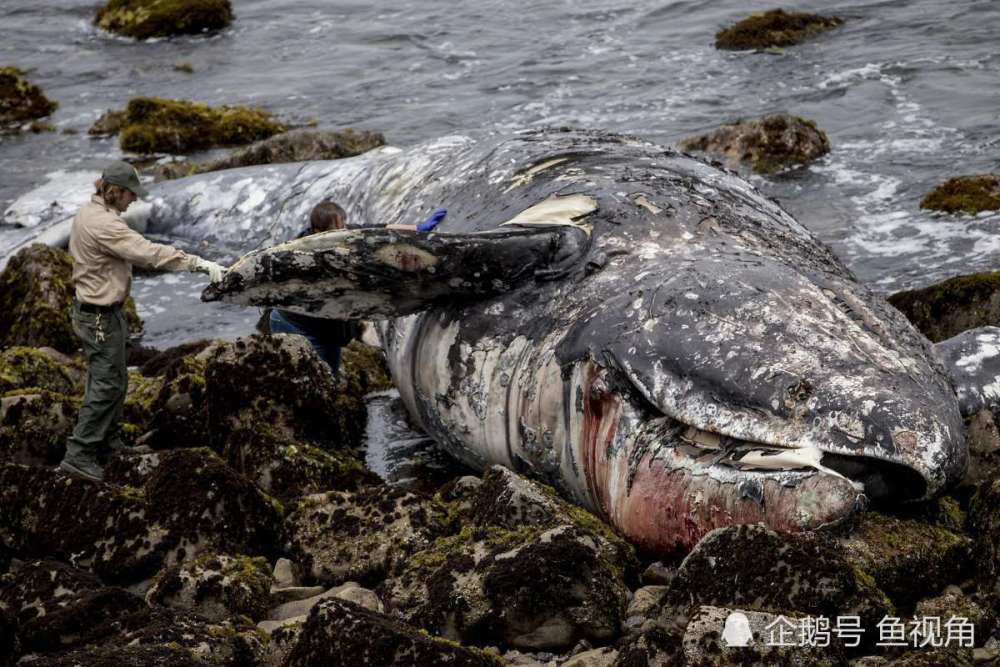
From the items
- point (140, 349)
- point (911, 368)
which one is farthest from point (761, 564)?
point (140, 349)

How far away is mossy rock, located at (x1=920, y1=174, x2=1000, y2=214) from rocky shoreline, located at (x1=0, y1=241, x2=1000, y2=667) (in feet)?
18.6

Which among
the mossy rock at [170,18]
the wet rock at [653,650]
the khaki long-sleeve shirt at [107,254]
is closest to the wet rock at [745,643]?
the wet rock at [653,650]

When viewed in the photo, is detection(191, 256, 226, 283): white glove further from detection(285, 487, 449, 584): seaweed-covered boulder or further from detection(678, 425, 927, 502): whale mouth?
detection(678, 425, 927, 502): whale mouth

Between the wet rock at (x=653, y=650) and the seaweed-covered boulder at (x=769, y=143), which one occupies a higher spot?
the wet rock at (x=653, y=650)

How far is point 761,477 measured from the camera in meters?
5.81

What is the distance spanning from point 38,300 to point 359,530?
15.7ft

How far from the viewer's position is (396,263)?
733 cm

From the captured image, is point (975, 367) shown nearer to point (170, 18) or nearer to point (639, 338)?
point (639, 338)

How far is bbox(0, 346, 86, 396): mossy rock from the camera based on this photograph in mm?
A: 8539

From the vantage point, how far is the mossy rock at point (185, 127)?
16.5 meters

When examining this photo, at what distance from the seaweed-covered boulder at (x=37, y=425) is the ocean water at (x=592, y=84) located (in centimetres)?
273

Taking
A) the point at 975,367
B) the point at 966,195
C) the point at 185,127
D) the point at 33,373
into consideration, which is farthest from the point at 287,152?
the point at 975,367

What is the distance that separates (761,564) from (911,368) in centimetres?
155

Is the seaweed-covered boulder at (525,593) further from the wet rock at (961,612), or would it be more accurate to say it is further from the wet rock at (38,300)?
the wet rock at (38,300)
